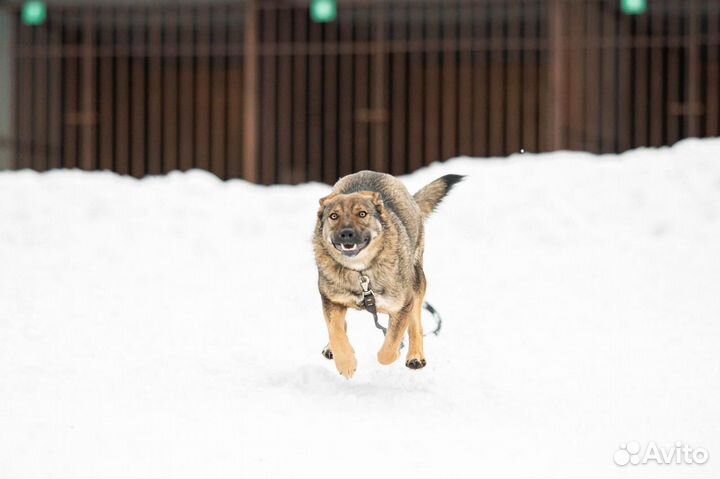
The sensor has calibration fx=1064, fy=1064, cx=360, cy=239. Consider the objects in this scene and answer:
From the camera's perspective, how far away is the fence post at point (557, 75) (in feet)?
38.2

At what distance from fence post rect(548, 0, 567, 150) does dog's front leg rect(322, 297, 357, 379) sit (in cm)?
692

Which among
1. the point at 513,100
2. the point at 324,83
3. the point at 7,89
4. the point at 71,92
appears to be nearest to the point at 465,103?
the point at 513,100

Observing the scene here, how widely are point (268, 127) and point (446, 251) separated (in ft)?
21.8

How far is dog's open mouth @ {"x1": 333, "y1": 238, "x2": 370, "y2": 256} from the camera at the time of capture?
4914 millimetres

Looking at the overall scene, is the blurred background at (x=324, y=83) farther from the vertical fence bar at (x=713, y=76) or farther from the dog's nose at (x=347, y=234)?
the dog's nose at (x=347, y=234)

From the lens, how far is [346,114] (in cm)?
1647

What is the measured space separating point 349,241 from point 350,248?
3 centimetres

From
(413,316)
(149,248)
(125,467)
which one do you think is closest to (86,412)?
(125,467)

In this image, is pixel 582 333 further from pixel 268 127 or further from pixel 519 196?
pixel 268 127

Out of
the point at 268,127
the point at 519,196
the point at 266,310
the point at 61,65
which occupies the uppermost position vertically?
the point at 61,65

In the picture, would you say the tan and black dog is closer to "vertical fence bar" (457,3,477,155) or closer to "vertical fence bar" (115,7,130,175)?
"vertical fence bar" (457,3,477,155)

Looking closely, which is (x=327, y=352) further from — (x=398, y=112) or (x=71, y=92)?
(x=71, y=92)

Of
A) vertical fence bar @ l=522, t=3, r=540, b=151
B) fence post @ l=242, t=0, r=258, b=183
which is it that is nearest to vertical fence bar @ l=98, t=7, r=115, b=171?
fence post @ l=242, t=0, r=258, b=183

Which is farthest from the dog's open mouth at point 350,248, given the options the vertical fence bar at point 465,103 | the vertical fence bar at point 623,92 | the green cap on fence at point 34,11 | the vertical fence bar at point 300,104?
the vertical fence bar at point 465,103
